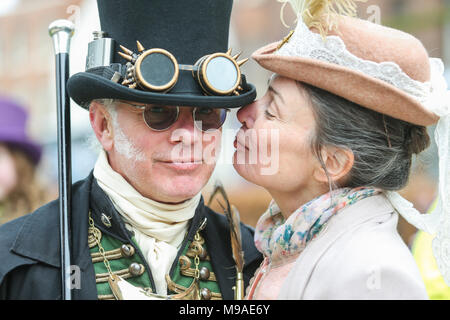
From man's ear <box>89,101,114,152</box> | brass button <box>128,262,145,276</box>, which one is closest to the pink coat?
brass button <box>128,262,145,276</box>

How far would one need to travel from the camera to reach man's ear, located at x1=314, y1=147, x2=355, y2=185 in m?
2.46

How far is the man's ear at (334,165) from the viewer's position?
2.46 meters

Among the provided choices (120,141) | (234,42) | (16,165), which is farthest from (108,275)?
(234,42)

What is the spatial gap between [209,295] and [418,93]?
134 cm

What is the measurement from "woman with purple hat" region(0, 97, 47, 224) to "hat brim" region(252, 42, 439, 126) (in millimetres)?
2831

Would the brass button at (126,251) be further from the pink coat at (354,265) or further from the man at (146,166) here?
the pink coat at (354,265)

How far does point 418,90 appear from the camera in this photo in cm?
231

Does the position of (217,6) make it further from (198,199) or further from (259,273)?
(259,273)

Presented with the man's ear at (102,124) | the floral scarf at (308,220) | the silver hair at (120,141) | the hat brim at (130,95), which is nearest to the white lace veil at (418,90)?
the floral scarf at (308,220)

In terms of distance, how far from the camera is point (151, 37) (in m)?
2.58

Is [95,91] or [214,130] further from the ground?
[95,91]
